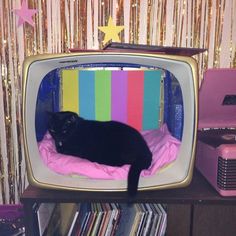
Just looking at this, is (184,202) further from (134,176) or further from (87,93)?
(87,93)

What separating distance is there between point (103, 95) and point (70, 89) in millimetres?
138

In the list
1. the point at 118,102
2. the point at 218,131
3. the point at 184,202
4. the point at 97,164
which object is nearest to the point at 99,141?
A: the point at 97,164

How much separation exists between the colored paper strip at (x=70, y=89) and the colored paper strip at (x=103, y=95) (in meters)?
0.08

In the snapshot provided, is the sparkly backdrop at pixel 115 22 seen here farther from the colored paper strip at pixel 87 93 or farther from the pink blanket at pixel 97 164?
the pink blanket at pixel 97 164

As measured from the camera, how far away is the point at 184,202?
32.9 inches

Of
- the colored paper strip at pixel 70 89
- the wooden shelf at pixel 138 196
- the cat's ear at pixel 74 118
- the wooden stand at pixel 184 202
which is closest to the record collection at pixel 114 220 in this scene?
the wooden stand at pixel 184 202

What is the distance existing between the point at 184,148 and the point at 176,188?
0.43ft

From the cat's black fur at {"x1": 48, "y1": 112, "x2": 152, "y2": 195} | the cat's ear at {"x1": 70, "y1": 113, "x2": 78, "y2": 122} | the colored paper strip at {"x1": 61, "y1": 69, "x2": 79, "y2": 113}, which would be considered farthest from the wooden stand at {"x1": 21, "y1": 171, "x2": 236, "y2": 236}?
the colored paper strip at {"x1": 61, "y1": 69, "x2": 79, "y2": 113}

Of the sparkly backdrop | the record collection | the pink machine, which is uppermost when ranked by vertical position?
the sparkly backdrop

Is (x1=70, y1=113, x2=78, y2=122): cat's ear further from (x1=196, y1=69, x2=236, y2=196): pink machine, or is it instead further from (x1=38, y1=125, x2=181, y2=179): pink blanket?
(x1=196, y1=69, x2=236, y2=196): pink machine

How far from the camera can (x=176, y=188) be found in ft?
2.89

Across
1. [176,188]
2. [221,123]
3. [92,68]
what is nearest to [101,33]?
[92,68]

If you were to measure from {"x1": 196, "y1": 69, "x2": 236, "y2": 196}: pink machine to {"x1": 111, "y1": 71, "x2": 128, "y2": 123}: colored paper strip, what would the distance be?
A: 32cm

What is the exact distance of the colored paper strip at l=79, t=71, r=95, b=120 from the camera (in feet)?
3.85
